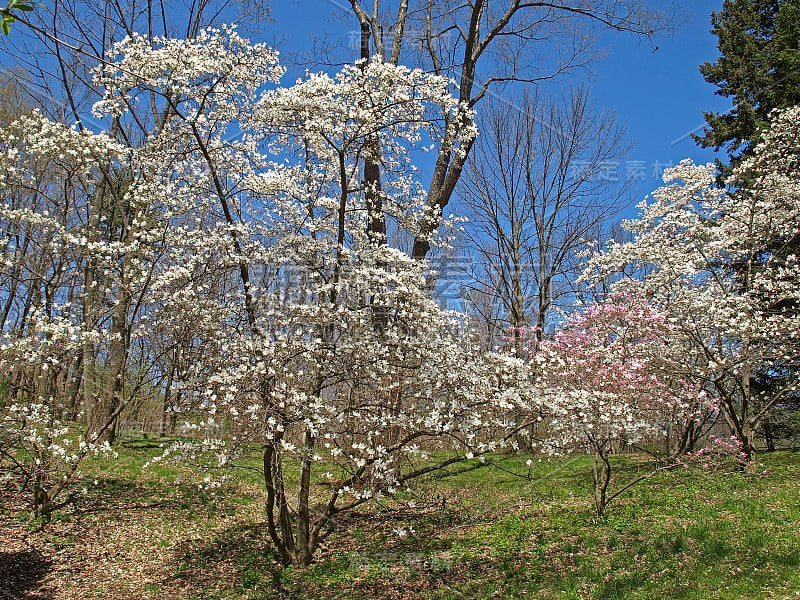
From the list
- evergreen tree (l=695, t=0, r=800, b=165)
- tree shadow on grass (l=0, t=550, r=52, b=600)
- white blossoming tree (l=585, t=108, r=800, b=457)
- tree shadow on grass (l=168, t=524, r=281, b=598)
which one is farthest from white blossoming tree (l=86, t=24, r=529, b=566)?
evergreen tree (l=695, t=0, r=800, b=165)

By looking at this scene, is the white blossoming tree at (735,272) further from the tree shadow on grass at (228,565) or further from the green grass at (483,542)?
the tree shadow on grass at (228,565)

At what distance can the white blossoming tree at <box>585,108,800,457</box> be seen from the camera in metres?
8.19

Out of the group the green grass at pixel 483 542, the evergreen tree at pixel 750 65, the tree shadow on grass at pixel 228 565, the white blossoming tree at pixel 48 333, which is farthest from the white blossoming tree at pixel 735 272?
the white blossoming tree at pixel 48 333

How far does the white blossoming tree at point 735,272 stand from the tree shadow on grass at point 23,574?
338 inches

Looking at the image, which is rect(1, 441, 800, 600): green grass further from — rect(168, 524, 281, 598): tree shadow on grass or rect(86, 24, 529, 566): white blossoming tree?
rect(86, 24, 529, 566): white blossoming tree

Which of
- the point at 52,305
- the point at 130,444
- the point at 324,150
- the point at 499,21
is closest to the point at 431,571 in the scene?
the point at 324,150

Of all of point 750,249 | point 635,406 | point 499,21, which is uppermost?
point 499,21

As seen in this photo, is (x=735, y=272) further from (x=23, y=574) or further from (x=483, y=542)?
(x=23, y=574)

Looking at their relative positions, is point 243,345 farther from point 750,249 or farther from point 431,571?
point 750,249

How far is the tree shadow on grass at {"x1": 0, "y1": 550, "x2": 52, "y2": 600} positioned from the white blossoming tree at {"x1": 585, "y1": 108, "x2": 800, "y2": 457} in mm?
8595

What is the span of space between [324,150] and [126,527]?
551cm

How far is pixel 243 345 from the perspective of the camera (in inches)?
214

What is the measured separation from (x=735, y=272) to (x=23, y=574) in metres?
11.9

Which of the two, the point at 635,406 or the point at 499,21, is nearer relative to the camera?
the point at 635,406
